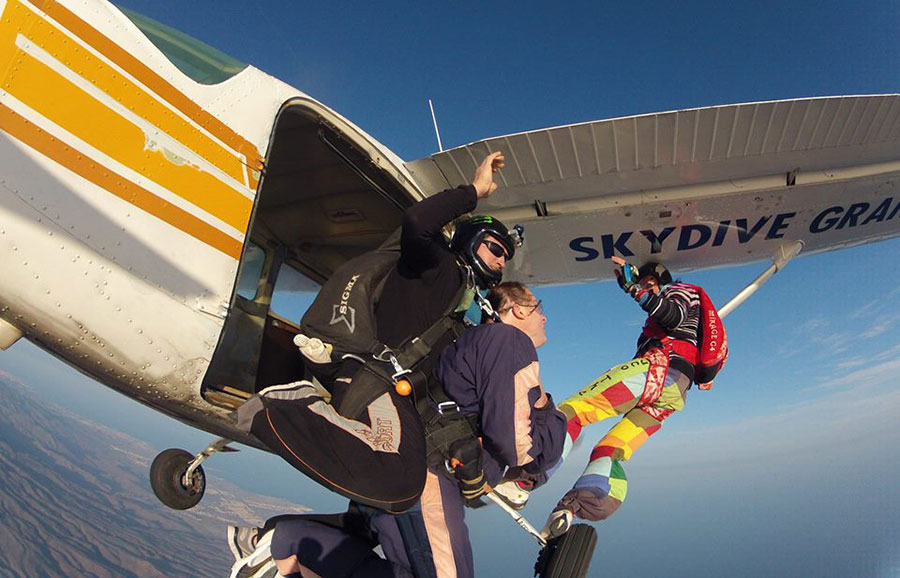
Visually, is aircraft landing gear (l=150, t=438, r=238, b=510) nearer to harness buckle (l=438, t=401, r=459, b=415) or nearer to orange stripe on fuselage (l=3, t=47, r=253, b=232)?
orange stripe on fuselage (l=3, t=47, r=253, b=232)

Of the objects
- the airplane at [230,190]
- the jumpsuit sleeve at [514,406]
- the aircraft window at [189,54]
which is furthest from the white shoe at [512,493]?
the aircraft window at [189,54]

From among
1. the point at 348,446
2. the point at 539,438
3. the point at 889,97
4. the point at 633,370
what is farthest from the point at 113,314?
the point at 889,97

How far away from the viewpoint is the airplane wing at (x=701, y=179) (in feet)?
9.93

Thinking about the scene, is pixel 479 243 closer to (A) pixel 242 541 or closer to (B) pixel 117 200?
(B) pixel 117 200

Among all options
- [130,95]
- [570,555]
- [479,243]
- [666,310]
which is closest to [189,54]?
[130,95]

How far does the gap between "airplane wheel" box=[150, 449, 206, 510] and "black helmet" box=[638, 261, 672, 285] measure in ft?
15.3

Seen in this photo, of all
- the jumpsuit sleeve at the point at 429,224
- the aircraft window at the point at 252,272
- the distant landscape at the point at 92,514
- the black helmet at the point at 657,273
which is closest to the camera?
the jumpsuit sleeve at the point at 429,224

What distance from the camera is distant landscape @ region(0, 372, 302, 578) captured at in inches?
3479

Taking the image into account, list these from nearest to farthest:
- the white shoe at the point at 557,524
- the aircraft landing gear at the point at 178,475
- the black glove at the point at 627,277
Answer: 1. the white shoe at the point at 557,524
2. the black glove at the point at 627,277
3. the aircraft landing gear at the point at 178,475

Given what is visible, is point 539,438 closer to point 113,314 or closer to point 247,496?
point 113,314

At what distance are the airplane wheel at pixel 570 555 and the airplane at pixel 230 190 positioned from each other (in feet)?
6.41

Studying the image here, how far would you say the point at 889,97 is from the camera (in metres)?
2.93

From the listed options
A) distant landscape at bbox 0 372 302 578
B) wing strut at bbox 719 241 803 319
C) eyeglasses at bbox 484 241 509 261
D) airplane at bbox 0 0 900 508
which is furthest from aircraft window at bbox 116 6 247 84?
distant landscape at bbox 0 372 302 578

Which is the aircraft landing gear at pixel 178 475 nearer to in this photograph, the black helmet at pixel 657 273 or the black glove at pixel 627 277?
the black glove at pixel 627 277
